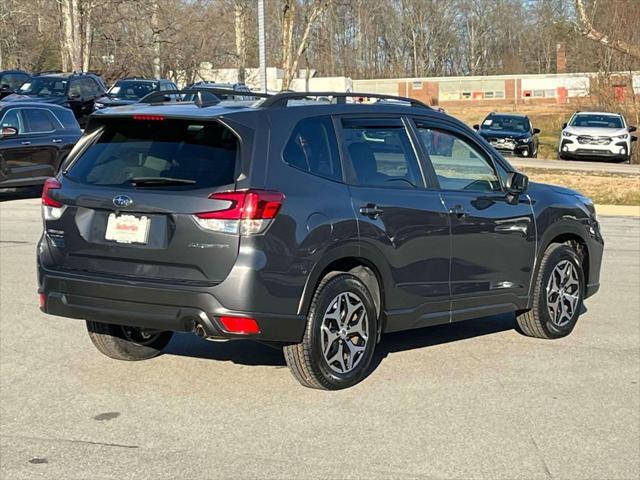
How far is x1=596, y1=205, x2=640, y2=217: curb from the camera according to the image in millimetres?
18781

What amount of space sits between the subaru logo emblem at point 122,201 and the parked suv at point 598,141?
30632 mm

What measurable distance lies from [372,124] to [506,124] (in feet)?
101

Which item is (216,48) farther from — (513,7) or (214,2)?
(513,7)

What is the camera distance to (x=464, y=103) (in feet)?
283

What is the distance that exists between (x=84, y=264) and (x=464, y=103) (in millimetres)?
82359

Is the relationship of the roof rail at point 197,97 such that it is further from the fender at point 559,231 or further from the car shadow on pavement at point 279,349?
the fender at point 559,231

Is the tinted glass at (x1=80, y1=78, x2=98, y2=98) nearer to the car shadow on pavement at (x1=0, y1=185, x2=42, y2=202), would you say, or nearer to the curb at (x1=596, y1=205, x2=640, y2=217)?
the car shadow on pavement at (x1=0, y1=185, x2=42, y2=202)

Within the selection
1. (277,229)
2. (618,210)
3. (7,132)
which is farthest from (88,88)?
(277,229)

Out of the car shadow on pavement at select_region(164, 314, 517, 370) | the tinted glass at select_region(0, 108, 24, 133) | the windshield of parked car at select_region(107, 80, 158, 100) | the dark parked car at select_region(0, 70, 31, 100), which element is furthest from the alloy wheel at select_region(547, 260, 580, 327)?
the dark parked car at select_region(0, 70, 31, 100)

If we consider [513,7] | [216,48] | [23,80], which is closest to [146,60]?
[216,48]

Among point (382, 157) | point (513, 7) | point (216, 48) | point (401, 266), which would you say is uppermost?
point (513, 7)

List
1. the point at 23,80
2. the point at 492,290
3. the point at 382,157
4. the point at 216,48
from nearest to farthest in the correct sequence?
1. the point at 382,157
2. the point at 492,290
3. the point at 23,80
4. the point at 216,48

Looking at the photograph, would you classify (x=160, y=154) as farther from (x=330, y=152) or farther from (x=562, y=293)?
(x=562, y=293)

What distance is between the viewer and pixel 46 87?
30266 millimetres
